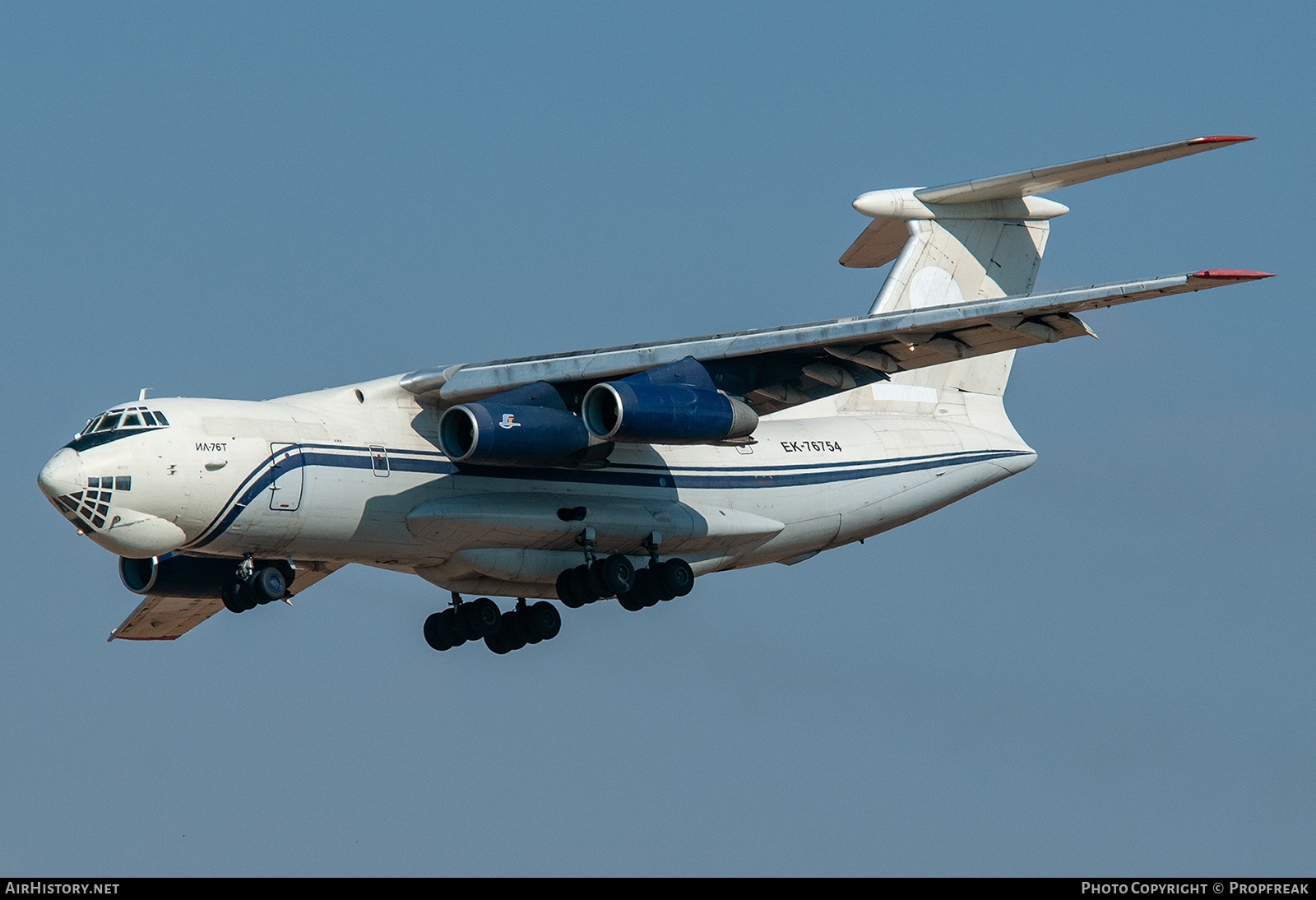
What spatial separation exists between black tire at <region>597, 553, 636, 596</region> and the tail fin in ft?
11.5

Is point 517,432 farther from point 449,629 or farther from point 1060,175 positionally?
point 1060,175

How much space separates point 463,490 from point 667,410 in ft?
5.82

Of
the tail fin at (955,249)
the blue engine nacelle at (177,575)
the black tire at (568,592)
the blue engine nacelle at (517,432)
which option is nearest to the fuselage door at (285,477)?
the blue engine nacelle at (517,432)

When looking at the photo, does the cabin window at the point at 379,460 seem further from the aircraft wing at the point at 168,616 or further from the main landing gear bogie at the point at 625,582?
the aircraft wing at the point at 168,616

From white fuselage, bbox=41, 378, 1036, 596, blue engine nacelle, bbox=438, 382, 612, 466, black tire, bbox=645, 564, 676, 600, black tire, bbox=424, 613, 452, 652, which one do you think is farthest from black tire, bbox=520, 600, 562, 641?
blue engine nacelle, bbox=438, 382, 612, 466

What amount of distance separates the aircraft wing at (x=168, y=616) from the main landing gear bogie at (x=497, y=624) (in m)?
1.40

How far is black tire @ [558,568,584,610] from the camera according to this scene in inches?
644

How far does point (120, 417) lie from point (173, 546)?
3.36 feet

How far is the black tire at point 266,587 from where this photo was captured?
1539 cm

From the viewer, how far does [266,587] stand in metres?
15.4

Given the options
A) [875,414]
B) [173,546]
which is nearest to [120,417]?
[173,546]

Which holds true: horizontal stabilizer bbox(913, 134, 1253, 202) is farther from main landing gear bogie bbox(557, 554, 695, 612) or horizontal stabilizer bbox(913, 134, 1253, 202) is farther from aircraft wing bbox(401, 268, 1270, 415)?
main landing gear bogie bbox(557, 554, 695, 612)

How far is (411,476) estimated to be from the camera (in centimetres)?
1559

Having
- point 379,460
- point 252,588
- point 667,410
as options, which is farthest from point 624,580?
point 252,588
